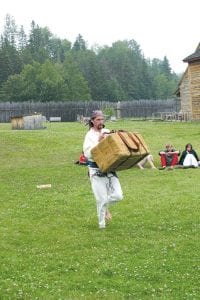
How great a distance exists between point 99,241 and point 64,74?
364 ft

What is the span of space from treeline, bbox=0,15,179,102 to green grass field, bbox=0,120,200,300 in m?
86.4

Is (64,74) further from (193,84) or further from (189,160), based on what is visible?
(189,160)

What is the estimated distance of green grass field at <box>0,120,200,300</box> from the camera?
758 cm

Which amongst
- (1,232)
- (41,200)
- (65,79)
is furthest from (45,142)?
(65,79)

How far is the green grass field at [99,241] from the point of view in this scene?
758 cm

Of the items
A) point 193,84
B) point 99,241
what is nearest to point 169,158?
point 99,241

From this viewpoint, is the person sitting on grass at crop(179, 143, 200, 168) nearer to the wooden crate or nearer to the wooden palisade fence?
the wooden crate

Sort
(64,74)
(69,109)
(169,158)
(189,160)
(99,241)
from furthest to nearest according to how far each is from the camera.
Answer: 1. (64,74)
2. (69,109)
3. (169,158)
4. (189,160)
5. (99,241)

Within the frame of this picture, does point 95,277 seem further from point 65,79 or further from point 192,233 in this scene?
point 65,79

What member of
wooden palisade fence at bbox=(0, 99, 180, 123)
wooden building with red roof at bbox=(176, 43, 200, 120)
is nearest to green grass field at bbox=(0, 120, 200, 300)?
wooden building with red roof at bbox=(176, 43, 200, 120)

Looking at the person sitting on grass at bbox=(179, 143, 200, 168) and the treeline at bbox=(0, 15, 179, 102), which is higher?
the treeline at bbox=(0, 15, 179, 102)

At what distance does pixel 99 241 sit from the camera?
10070 mm

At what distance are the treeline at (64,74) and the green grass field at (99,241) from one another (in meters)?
86.4

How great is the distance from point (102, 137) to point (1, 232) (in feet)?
9.11
